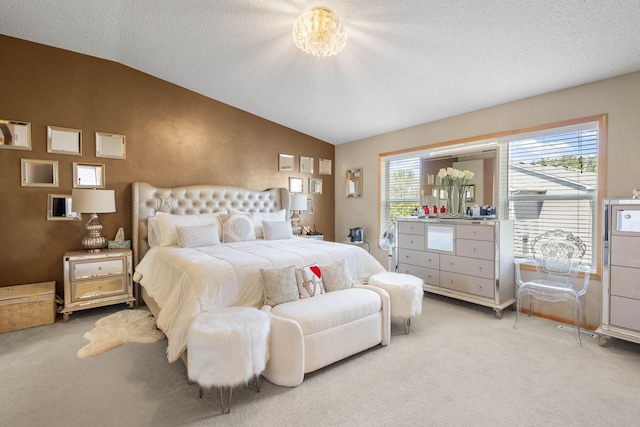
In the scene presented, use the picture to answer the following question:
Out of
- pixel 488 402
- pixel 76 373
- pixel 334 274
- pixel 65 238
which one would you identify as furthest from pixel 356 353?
Result: pixel 65 238

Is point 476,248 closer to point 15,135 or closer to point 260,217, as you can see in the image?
point 260,217

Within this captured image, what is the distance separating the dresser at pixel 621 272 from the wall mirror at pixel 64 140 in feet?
18.2

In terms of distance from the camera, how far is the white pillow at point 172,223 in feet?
12.0

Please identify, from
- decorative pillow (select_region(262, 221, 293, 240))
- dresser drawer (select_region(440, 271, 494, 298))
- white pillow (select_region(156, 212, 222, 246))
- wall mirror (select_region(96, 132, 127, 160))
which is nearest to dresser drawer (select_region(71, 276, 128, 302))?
white pillow (select_region(156, 212, 222, 246))

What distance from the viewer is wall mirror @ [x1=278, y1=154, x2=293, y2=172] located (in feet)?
17.6

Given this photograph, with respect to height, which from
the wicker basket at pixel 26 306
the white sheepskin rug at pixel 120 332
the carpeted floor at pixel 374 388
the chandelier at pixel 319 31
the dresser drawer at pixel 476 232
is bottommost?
the carpeted floor at pixel 374 388

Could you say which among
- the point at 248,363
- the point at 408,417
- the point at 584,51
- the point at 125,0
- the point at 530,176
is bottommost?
the point at 408,417

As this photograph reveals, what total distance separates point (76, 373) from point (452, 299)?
403cm

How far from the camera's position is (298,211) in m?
5.59

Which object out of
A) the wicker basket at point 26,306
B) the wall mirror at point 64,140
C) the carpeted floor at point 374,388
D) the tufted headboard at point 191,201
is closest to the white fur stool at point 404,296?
the carpeted floor at point 374,388

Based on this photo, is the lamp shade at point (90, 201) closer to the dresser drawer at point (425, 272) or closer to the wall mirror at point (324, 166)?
the wall mirror at point (324, 166)

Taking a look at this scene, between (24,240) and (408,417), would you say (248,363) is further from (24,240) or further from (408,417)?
(24,240)

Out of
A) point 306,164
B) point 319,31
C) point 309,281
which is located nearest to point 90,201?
point 309,281

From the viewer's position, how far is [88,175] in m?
3.71
